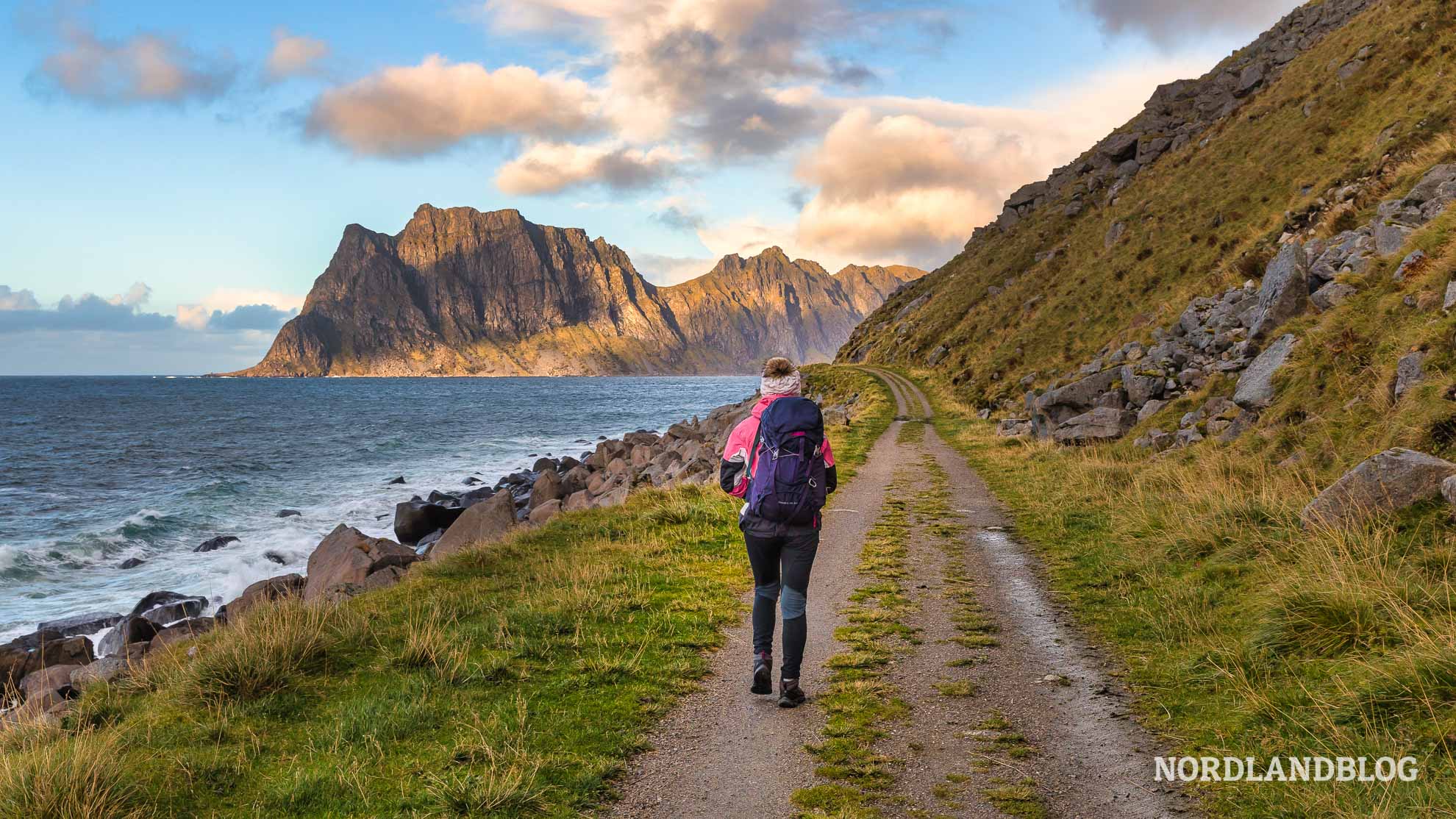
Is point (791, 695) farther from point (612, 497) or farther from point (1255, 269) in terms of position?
point (1255, 269)

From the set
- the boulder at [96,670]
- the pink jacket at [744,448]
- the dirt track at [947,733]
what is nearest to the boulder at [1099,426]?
the dirt track at [947,733]

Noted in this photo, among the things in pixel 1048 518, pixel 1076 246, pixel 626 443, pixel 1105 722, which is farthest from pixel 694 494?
pixel 1076 246

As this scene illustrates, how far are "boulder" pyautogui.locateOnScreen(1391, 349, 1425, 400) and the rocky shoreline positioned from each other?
13817 millimetres

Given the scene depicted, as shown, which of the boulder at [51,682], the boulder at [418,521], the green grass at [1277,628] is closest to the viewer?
the green grass at [1277,628]

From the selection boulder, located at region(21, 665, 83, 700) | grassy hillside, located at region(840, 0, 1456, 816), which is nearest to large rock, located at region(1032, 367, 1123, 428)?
grassy hillside, located at region(840, 0, 1456, 816)

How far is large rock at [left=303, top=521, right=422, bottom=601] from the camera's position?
1573cm

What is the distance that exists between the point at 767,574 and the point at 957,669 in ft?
6.90

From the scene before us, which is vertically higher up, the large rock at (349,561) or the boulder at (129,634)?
the large rock at (349,561)

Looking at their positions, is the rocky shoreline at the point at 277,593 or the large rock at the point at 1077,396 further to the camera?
the large rock at the point at 1077,396

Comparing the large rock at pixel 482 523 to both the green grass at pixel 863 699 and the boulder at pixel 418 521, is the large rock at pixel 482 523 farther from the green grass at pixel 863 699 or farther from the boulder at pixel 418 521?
the green grass at pixel 863 699

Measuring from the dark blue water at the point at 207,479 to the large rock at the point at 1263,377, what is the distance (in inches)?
1050

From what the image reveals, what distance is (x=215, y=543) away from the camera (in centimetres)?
2788

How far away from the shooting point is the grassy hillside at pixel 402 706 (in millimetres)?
4824

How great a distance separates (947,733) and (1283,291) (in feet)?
53.9
